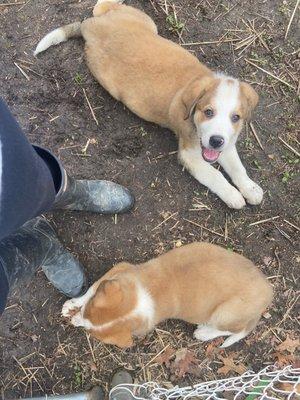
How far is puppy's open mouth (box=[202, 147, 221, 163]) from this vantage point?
3.95 meters

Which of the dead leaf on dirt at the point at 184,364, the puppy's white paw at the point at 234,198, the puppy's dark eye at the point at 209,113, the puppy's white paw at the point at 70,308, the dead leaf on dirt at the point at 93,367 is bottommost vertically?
the dead leaf on dirt at the point at 184,364

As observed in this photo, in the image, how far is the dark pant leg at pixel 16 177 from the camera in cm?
233

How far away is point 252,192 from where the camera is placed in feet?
13.7

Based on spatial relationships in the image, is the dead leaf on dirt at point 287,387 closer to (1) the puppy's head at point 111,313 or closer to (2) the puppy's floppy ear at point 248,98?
(1) the puppy's head at point 111,313

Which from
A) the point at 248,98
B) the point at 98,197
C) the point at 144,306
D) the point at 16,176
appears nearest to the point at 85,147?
the point at 98,197

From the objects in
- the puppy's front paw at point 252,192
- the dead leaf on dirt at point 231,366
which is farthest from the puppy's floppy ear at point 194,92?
the dead leaf on dirt at point 231,366

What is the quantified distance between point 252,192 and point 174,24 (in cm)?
166

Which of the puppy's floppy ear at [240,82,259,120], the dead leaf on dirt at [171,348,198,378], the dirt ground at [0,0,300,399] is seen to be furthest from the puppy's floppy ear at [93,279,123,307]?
the puppy's floppy ear at [240,82,259,120]

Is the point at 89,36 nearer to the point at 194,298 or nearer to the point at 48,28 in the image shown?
the point at 48,28

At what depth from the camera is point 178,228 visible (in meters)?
4.26

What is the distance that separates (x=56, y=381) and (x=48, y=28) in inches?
117

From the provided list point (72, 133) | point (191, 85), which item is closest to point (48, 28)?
point (72, 133)

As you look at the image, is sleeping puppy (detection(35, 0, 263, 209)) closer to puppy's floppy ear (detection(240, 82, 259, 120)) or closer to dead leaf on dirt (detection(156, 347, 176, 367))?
puppy's floppy ear (detection(240, 82, 259, 120))

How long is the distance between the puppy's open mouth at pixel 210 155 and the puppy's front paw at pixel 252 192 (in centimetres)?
39
